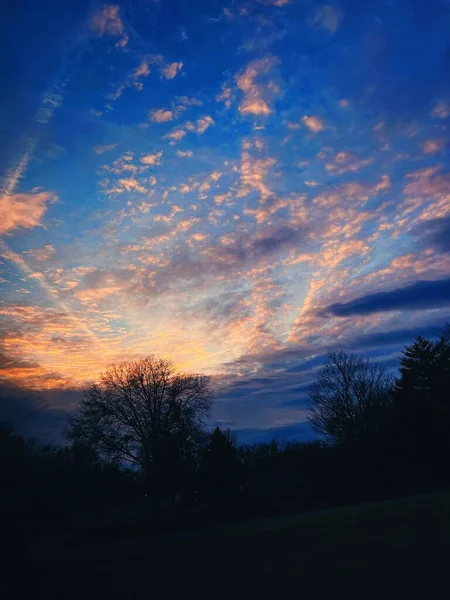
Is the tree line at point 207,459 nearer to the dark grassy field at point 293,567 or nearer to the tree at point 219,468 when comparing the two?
the tree at point 219,468

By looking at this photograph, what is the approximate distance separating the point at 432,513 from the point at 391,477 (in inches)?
860

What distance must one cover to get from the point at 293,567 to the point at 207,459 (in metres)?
36.2

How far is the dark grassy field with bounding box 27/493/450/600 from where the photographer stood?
22.0 ft

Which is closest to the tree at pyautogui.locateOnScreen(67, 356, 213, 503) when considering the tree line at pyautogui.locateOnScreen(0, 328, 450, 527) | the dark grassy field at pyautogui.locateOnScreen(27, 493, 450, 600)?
the tree line at pyautogui.locateOnScreen(0, 328, 450, 527)

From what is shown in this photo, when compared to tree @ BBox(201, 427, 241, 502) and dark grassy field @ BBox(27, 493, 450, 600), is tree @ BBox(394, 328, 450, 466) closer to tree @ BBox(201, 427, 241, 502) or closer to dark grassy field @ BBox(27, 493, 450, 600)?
tree @ BBox(201, 427, 241, 502)

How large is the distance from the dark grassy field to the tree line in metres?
18.1

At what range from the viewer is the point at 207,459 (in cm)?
4241

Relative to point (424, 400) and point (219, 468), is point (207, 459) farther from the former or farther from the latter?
point (424, 400)

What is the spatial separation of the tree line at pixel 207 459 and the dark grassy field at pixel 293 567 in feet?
59.2

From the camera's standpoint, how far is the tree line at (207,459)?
31078 mm

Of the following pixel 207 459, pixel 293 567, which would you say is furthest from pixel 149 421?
pixel 293 567

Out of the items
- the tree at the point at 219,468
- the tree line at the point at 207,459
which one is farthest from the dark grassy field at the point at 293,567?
the tree at the point at 219,468

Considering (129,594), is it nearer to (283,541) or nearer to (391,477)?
(283,541)

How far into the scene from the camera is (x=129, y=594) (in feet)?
26.5
